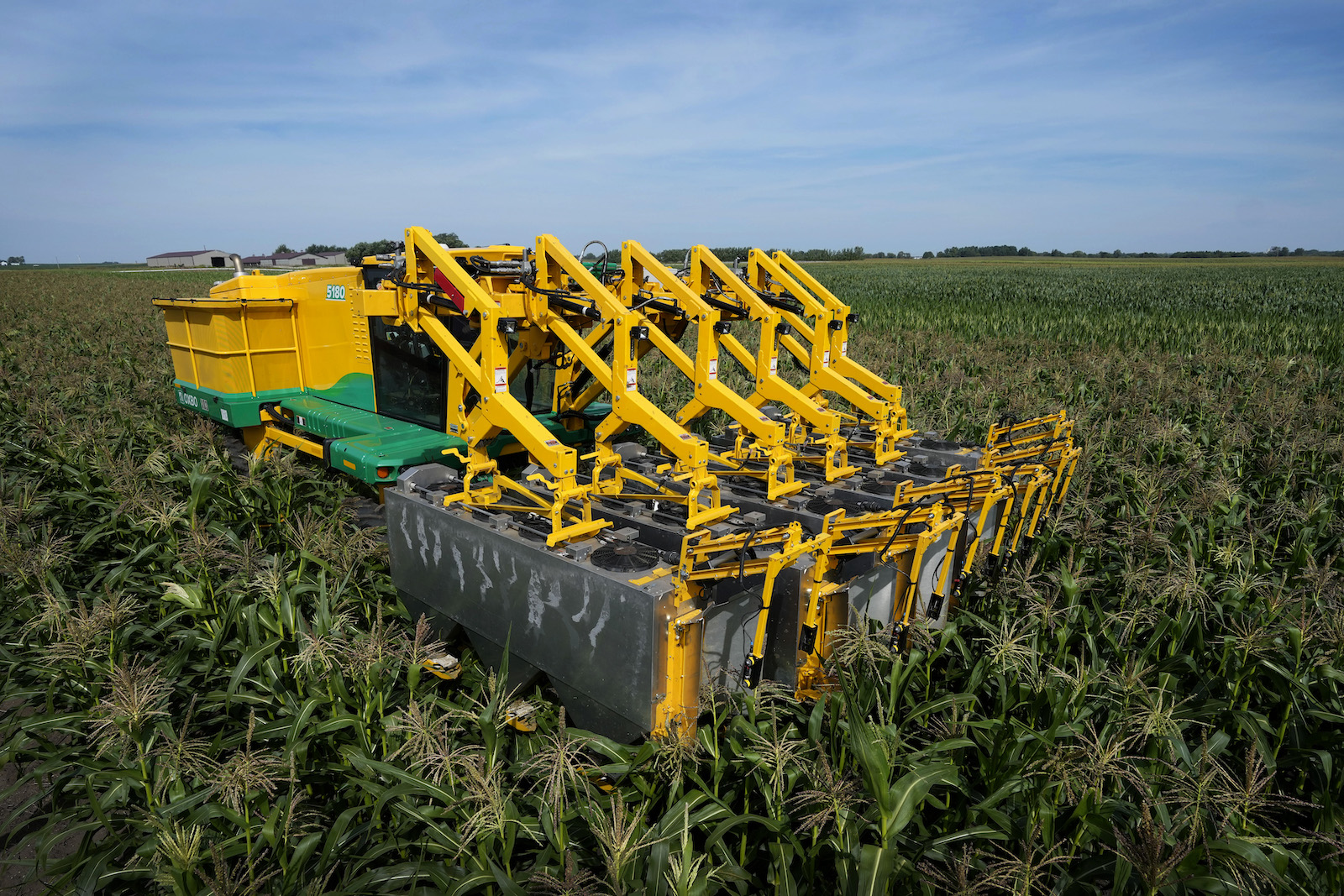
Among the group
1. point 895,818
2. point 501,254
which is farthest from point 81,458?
point 895,818

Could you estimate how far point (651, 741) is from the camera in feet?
11.8

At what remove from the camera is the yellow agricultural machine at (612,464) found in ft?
13.4

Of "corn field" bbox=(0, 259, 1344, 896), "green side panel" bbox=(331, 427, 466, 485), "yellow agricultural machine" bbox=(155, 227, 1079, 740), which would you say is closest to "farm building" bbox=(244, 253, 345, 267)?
"yellow agricultural machine" bbox=(155, 227, 1079, 740)

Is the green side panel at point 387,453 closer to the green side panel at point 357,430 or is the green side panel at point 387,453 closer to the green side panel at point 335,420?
the green side panel at point 357,430

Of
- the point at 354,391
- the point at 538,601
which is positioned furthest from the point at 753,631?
the point at 354,391

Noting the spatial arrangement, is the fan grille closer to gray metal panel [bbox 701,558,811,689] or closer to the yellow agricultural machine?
the yellow agricultural machine

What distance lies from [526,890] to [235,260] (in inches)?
347

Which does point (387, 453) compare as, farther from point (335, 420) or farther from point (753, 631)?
point (753, 631)

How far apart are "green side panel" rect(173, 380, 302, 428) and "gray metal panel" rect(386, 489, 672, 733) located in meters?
3.92

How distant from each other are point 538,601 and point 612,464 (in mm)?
1499

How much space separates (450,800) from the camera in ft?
10.3

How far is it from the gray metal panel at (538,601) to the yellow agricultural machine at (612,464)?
0.7 inches

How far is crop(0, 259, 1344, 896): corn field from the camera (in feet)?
9.29

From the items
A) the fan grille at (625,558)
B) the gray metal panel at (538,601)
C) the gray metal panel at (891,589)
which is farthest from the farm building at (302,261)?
the gray metal panel at (891,589)
